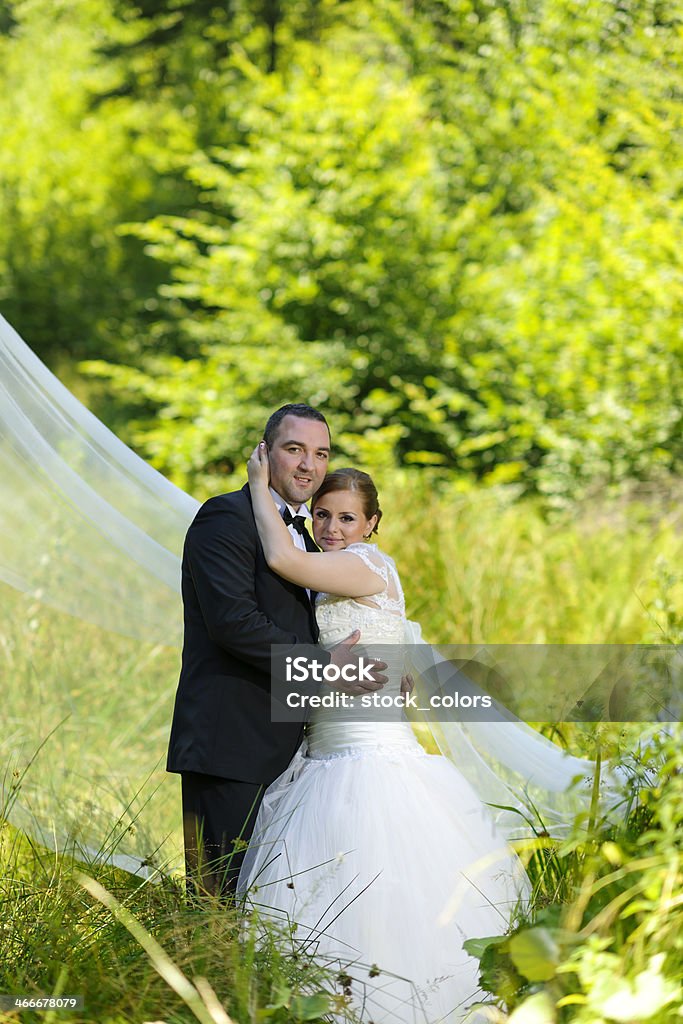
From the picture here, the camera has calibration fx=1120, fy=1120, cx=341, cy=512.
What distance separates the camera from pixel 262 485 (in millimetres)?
3221

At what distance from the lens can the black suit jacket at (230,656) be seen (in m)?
3.09

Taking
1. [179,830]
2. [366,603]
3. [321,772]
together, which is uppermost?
[366,603]

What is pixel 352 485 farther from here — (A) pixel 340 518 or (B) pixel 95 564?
(B) pixel 95 564

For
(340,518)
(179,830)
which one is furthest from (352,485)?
(179,830)

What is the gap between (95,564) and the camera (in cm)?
393

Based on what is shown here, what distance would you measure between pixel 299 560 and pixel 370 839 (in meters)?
0.78

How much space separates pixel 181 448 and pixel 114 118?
8540 mm

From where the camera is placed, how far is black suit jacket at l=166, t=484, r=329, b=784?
309 centimetres

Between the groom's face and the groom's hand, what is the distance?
44 centimetres

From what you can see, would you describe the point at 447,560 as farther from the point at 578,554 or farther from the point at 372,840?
the point at 372,840

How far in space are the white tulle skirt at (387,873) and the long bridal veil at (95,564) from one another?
510 mm

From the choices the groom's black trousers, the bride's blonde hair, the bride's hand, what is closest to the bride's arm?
the bride's hand

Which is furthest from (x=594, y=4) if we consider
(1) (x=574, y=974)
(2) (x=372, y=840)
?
(1) (x=574, y=974)

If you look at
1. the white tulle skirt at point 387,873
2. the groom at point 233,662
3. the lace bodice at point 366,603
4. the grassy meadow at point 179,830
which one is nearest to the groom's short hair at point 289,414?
the groom at point 233,662
